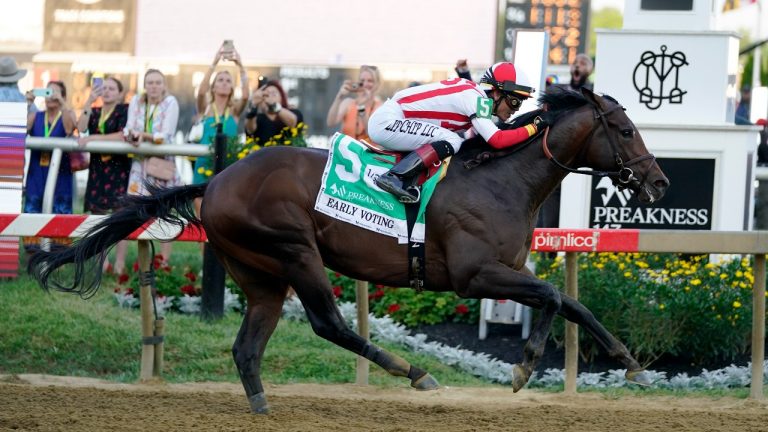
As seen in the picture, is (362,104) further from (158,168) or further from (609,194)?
(609,194)

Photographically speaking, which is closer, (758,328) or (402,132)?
(402,132)

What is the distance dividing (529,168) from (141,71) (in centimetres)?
1061

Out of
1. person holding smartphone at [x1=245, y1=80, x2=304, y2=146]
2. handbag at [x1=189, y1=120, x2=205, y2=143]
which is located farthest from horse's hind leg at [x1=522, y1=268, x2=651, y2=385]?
handbag at [x1=189, y1=120, x2=205, y2=143]

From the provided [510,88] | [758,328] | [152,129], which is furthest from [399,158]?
[152,129]

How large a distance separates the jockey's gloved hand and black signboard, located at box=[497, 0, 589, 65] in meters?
7.90

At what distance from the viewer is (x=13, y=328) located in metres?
8.90

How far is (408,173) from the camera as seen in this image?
655 cm

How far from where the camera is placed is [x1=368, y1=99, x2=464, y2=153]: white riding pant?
22.1 feet

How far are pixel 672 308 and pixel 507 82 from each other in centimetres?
244

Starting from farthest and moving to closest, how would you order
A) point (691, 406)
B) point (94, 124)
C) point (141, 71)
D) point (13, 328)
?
1. point (141, 71)
2. point (94, 124)
3. point (13, 328)
4. point (691, 406)

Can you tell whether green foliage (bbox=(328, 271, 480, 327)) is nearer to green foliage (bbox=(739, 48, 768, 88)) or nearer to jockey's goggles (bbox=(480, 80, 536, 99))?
jockey's goggles (bbox=(480, 80, 536, 99))

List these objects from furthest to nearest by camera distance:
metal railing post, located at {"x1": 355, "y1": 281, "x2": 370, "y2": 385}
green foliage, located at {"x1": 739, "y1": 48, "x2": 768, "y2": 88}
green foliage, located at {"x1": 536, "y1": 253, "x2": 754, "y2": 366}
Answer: green foliage, located at {"x1": 739, "y1": 48, "x2": 768, "y2": 88} → green foliage, located at {"x1": 536, "y1": 253, "x2": 754, "y2": 366} → metal railing post, located at {"x1": 355, "y1": 281, "x2": 370, "y2": 385}

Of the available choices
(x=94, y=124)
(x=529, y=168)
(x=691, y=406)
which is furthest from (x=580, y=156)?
(x=94, y=124)

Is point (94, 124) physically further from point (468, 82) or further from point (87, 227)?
point (468, 82)
